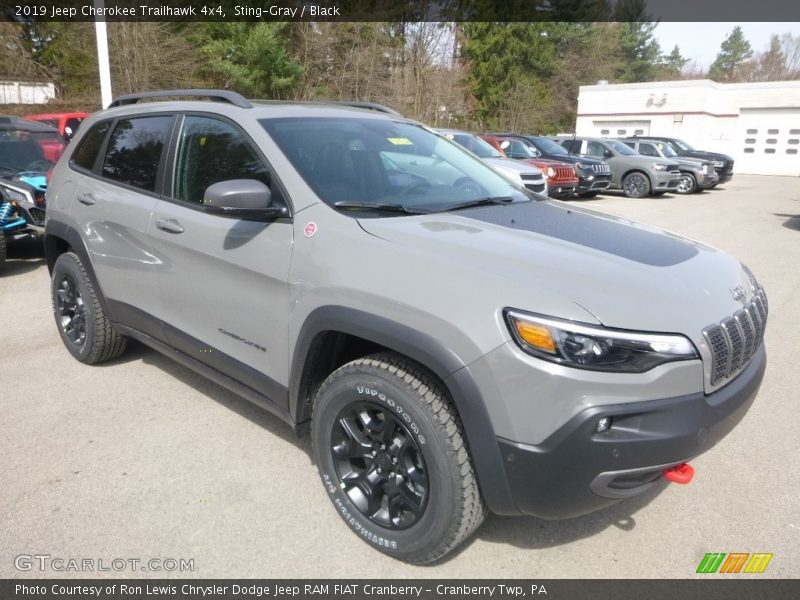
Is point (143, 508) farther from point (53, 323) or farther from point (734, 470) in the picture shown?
point (53, 323)

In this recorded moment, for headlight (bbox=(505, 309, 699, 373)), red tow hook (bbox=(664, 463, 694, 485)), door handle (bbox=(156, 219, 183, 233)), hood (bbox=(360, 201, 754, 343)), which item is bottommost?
red tow hook (bbox=(664, 463, 694, 485))

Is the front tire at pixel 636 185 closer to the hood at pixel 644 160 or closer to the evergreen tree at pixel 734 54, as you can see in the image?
the hood at pixel 644 160

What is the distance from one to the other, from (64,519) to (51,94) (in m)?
35.8

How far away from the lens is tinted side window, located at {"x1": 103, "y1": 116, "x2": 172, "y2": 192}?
367 cm

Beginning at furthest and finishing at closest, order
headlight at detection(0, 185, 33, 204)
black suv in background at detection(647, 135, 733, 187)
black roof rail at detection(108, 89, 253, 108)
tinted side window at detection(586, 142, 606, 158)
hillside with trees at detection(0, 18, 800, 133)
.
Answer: hillside with trees at detection(0, 18, 800, 133) → black suv in background at detection(647, 135, 733, 187) → tinted side window at detection(586, 142, 606, 158) → headlight at detection(0, 185, 33, 204) → black roof rail at detection(108, 89, 253, 108)

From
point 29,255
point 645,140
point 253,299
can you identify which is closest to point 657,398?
point 253,299

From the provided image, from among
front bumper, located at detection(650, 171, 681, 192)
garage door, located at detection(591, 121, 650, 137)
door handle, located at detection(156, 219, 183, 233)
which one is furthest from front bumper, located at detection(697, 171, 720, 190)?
door handle, located at detection(156, 219, 183, 233)

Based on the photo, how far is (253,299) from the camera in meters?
2.93

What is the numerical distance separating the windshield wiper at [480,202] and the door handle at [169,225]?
4.66ft

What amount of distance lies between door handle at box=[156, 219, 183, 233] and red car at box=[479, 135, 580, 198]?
11190 millimetres

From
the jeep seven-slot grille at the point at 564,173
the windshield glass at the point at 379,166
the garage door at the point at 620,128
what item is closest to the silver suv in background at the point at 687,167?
the jeep seven-slot grille at the point at 564,173

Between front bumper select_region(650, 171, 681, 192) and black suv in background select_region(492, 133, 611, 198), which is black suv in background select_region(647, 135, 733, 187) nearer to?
front bumper select_region(650, 171, 681, 192)

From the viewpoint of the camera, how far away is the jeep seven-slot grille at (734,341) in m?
2.24

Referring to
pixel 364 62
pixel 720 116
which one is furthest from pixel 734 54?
pixel 364 62
